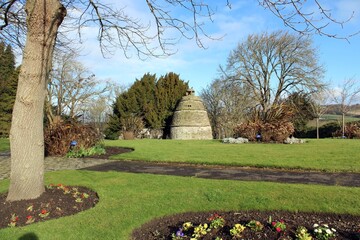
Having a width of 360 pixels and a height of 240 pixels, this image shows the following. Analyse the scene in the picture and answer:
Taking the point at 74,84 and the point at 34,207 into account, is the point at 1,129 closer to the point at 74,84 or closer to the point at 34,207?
the point at 74,84

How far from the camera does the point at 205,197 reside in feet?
18.7

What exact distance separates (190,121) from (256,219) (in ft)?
94.5

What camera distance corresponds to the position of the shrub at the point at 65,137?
1414cm

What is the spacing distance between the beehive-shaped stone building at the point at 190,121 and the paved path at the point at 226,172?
72.0 ft

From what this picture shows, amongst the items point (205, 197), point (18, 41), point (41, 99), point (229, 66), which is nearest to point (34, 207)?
point (41, 99)

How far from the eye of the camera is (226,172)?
8.88 metres

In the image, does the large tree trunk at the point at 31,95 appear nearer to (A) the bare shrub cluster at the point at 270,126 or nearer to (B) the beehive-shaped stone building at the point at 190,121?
(A) the bare shrub cluster at the point at 270,126

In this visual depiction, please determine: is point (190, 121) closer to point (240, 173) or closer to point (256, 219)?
point (240, 173)

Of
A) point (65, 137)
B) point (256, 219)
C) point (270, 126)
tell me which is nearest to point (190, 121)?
point (270, 126)

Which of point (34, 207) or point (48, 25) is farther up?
point (48, 25)

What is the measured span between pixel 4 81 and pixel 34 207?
34.3m

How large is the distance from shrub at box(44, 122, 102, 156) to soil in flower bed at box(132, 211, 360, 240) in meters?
10.6

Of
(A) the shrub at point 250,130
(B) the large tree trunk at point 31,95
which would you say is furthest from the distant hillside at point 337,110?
(B) the large tree trunk at point 31,95

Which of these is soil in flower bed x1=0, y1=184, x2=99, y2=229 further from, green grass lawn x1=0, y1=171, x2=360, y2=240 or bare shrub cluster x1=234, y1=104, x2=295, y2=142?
bare shrub cluster x1=234, y1=104, x2=295, y2=142
